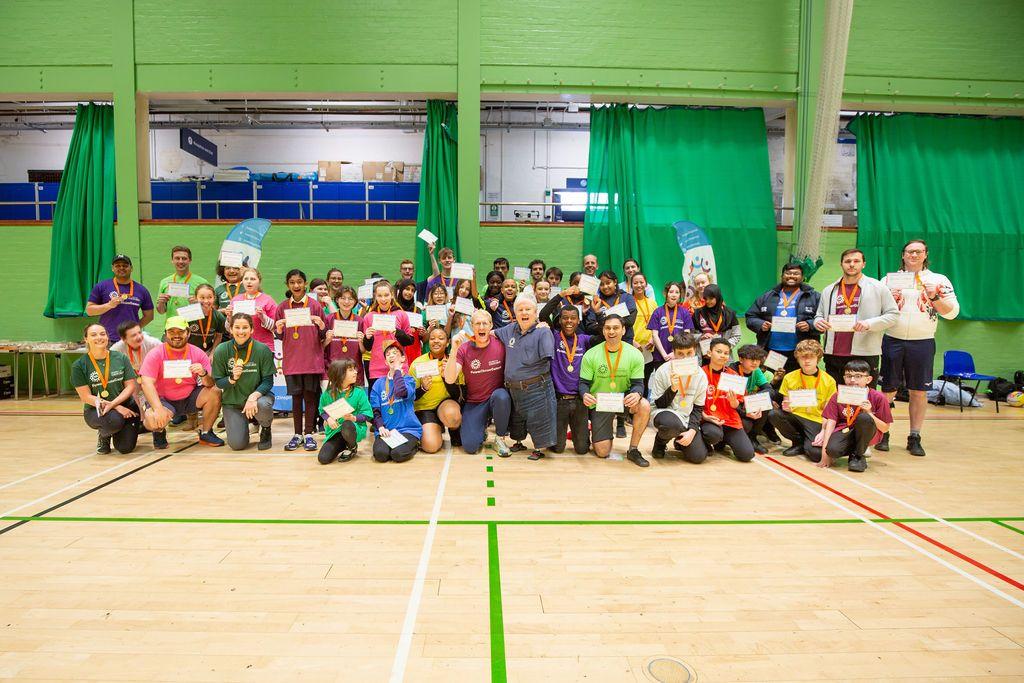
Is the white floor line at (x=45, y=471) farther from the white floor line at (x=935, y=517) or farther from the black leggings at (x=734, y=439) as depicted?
the white floor line at (x=935, y=517)

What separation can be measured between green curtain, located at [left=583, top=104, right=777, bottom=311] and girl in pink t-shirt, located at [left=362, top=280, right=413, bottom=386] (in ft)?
13.6

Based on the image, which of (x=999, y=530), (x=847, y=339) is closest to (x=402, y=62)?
(x=847, y=339)

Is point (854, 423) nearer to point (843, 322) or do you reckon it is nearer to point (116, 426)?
point (843, 322)

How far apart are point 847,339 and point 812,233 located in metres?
3.46

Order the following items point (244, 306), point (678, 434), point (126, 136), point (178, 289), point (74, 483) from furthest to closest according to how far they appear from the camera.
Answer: point (126, 136) → point (178, 289) → point (244, 306) → point (678, 434) → point (74, 483)

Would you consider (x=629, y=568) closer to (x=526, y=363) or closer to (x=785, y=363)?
(x=526, y=363)

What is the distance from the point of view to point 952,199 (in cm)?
880

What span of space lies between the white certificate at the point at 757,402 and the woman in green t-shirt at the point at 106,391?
17.6 feet

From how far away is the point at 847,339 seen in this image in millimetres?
5070

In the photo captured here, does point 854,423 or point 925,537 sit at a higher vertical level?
point 854,423

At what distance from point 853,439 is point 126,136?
10096mm

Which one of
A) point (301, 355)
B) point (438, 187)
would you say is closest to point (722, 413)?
point (301, 355)

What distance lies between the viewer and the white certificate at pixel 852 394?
451cm

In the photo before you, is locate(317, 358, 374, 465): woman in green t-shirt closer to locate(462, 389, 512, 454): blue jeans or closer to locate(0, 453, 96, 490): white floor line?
locate(462, 389, 512, 454): blue jeans
